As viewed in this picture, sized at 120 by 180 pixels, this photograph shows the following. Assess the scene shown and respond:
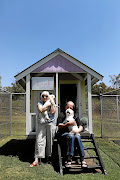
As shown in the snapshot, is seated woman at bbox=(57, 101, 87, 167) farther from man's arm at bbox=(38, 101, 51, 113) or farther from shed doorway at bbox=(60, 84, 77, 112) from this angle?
shed doorway at bbox=(60, 84, 77, 112)

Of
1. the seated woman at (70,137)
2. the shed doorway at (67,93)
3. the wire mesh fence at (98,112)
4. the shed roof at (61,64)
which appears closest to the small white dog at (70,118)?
the seated woman at (70,137)

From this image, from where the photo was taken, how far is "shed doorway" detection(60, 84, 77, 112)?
22.6ft

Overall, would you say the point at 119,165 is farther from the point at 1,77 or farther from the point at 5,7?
the point at 1,77

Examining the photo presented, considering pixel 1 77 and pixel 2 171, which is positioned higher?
pixel 1 77

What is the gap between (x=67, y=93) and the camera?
7.16 metres

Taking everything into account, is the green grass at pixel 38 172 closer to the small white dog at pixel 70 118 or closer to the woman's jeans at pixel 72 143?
the woman's jeans at pixel 72 143

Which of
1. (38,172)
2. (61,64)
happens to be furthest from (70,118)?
(61,64)

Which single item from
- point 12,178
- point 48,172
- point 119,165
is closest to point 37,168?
point 48,172

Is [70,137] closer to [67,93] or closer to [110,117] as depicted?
[67,93]

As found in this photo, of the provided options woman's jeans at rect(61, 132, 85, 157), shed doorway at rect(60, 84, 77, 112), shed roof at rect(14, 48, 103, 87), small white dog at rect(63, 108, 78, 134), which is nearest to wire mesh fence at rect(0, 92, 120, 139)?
shed doorway at rect(60, 84, 77, 112)

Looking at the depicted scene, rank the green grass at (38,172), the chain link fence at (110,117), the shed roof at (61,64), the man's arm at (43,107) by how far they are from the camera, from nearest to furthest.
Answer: the green grass at (38,172)
the man's arm at (43,107)
the shed roof at (61,64)
the chain link fence at (110,117)

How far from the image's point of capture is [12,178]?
3152mm

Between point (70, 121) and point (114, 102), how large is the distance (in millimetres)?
3826

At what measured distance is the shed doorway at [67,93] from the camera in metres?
6.89
